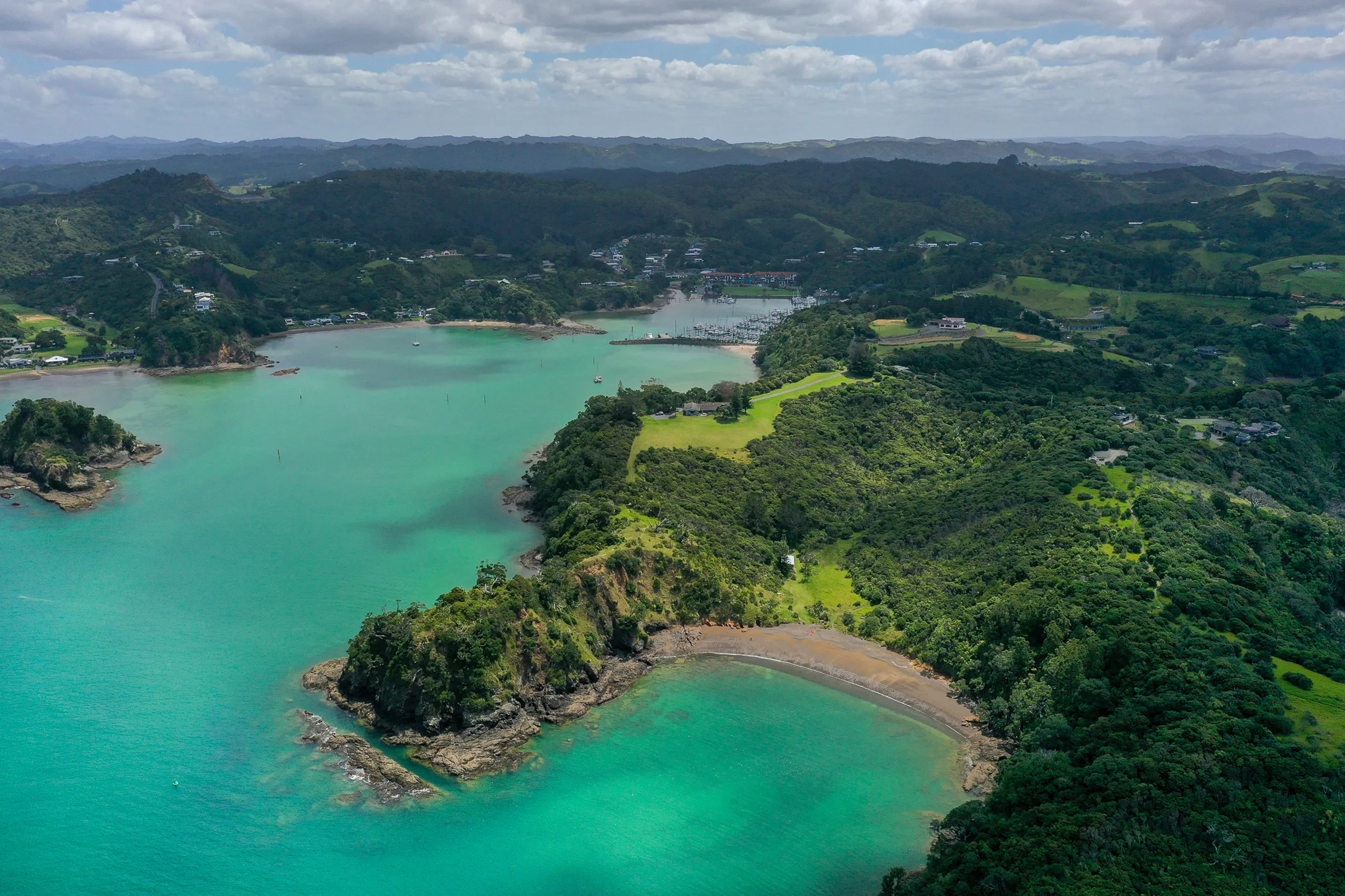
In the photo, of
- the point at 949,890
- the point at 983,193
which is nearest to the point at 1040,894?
the point at 949,890

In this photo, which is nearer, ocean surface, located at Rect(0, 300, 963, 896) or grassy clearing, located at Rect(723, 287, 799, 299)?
ocean surface, located at Rect(0, 300, 963, 896)

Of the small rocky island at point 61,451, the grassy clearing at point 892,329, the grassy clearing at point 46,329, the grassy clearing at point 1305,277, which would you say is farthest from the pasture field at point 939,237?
the small rocky island at point 61,451

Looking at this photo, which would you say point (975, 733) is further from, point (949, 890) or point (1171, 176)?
point (1171, 176)

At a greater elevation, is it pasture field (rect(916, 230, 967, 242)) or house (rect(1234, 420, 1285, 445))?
pasture field (rect(916, 230, 967, 242))

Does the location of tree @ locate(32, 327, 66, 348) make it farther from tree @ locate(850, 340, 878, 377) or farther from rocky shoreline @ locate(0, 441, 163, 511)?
tree @ locate(850, 340, 878, 377)

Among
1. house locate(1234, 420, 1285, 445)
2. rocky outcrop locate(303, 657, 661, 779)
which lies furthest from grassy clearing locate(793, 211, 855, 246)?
rocky outcrop locate(303, 657, 661, 779)

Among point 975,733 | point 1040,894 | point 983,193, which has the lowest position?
point 975,733

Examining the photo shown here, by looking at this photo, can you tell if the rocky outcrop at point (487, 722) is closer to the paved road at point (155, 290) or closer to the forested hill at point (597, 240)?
the forested hill at point (597, 240)
